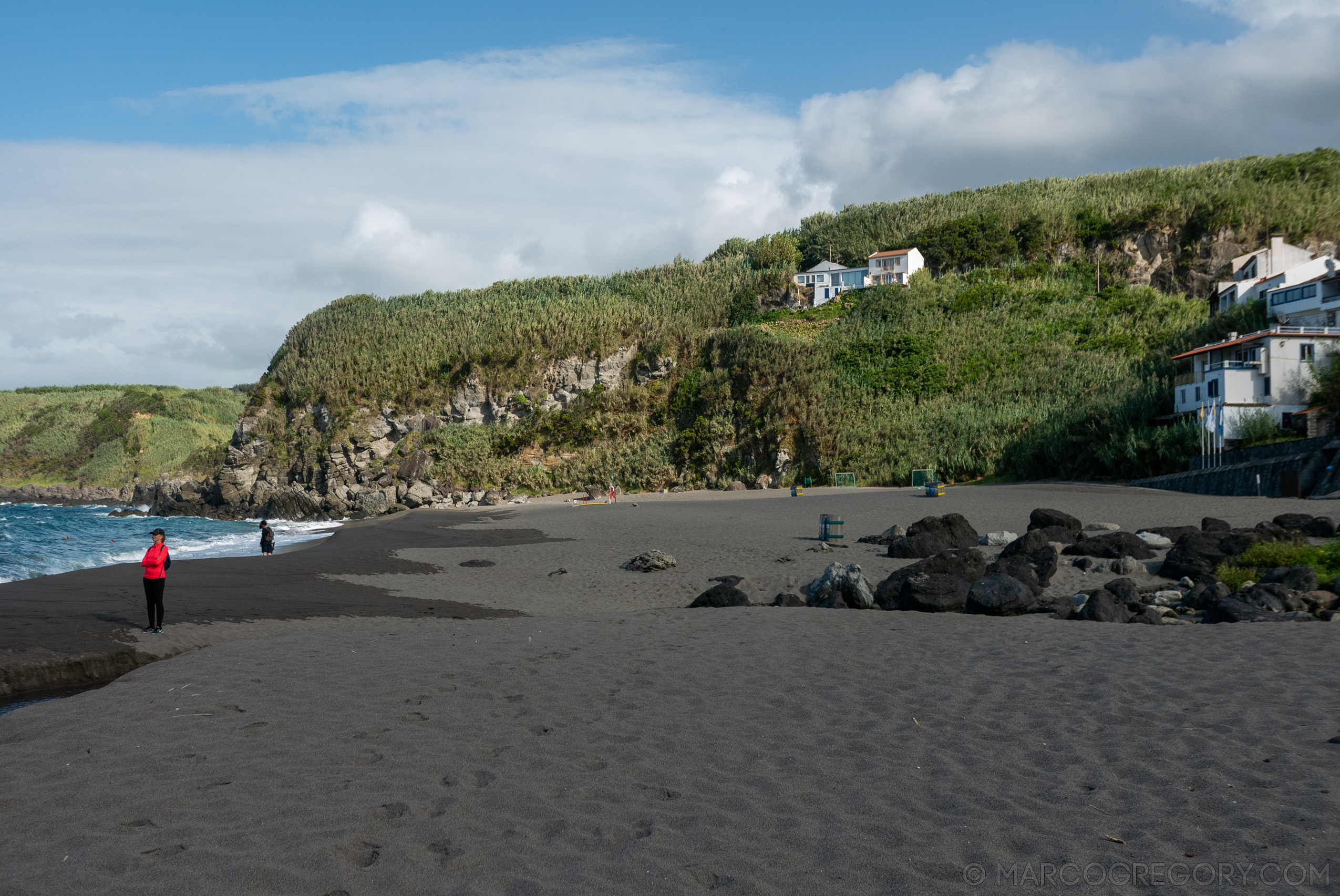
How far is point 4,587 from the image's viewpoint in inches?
568

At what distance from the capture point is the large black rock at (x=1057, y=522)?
58.9 ft

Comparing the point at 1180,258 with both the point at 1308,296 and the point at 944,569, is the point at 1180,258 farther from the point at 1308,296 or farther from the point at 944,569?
the point at 944,569

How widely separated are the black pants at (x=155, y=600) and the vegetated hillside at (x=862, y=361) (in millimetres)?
34316

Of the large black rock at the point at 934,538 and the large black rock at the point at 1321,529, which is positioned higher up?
the large black rock at the point at 1321,529

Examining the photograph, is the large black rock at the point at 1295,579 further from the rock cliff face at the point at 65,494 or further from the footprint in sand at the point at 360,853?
the rock cliff face at the point at 65,494

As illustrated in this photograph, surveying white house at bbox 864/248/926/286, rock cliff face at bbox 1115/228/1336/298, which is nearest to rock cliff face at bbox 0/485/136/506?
white house at bbox 864/248/926/286

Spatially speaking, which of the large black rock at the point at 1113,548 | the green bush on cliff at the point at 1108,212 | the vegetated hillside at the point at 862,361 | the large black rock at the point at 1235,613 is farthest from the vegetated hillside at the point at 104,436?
the large black rock at the point at 1235,613

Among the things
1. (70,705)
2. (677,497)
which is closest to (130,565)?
(70,705)

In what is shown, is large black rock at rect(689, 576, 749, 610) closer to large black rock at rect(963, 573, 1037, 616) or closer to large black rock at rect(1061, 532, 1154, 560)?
large black rock at rect(963, 573, 1037, 616)

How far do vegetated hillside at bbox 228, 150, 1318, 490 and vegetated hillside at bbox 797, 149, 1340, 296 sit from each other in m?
0.17

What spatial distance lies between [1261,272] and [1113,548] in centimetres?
4148

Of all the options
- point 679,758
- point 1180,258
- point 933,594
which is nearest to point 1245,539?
point 933,594

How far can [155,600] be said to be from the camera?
1096 cm

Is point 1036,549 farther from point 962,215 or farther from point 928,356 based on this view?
point 962,215
